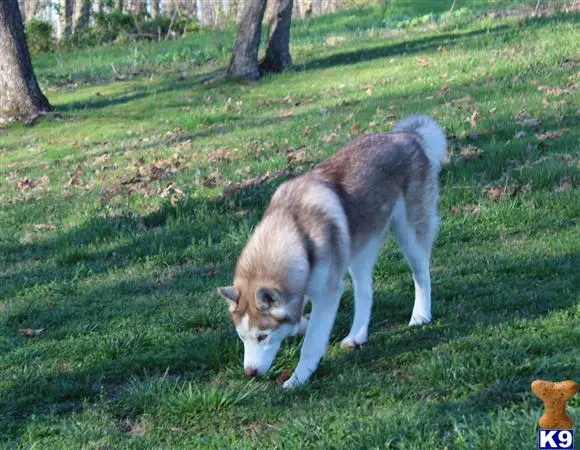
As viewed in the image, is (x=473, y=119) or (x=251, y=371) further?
(x=473, y=119)

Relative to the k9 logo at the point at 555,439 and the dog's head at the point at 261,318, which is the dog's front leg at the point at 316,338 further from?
the k9 logo at the point at 555,439

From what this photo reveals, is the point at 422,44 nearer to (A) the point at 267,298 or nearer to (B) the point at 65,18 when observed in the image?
(A) the point at 267,298

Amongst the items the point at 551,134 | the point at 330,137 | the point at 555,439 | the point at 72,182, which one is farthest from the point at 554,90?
the point at 555,439

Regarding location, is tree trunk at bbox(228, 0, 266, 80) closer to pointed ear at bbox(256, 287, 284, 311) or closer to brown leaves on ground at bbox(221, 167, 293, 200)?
brown leaves on ground at bbox(221, 167, 293, 200)

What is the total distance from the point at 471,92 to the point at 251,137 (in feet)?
10.4

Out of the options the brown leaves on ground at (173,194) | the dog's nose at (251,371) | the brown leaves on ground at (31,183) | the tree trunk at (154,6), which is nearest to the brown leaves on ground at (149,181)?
the brown leaves on ground at (173,194)

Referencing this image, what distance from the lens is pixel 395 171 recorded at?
19.3 feet

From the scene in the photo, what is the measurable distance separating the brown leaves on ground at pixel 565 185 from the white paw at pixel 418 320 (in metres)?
2.97

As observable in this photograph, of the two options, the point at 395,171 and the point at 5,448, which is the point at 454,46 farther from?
the point at 5,448

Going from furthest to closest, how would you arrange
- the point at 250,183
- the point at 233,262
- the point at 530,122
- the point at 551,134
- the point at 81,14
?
the point at 81,14 < the point at 530,122 < the point at 551,134 < the point at 250,183 < the point at 233,262

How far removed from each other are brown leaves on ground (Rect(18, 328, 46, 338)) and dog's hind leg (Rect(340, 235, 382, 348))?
220 centimetres

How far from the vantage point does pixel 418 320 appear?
5848mm

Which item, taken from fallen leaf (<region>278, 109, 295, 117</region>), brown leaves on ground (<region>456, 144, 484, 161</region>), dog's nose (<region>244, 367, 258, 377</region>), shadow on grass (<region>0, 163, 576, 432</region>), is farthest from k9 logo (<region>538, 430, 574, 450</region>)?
fallen leaf (<region>278, 109, 295, 117</region>)

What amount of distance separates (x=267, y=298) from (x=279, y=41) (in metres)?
14.0
